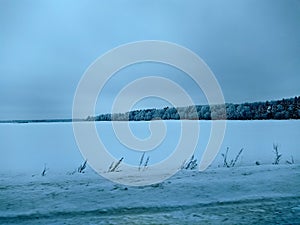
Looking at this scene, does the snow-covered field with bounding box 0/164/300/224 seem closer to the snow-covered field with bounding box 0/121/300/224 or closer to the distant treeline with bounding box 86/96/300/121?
the snow-covered field with bounding box 0/121/300/224

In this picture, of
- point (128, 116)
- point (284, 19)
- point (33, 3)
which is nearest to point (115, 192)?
point (128, 116)

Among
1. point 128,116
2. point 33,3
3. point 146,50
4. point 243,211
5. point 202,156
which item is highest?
point 33,3

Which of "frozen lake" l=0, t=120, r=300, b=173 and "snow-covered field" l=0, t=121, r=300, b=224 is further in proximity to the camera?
"frozen lake" l=0, t=120, r=300, b=173

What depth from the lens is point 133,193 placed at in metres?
2.68

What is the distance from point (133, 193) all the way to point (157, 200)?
10.6 inches

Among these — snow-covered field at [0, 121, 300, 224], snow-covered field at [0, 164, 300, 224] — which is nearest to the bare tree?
snow-covered field at [0, 121, 300, 224]

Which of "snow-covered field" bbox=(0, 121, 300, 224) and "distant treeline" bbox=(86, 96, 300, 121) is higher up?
"distant treeline" bbox=(86, 96, 300, 121)

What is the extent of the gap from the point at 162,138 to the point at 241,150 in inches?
50.7

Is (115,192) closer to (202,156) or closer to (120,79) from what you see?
(202,156)

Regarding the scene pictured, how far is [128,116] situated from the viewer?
5.16 m

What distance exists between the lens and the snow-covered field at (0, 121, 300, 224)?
82.0 inches

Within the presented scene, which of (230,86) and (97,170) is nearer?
(97,170)

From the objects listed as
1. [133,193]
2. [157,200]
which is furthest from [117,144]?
[157,200]

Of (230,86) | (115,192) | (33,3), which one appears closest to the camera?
(115,192)
